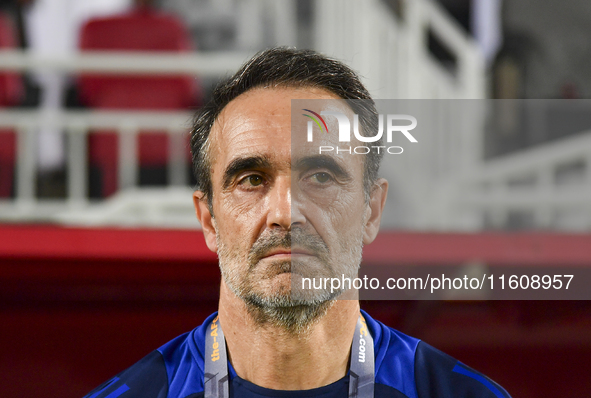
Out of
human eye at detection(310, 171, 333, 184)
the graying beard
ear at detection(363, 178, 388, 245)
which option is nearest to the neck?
the graying beard

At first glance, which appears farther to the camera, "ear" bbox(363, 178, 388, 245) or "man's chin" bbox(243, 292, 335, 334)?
"ear" bbox(363, 178, 388, 245)

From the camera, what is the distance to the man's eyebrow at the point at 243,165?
3.58ft

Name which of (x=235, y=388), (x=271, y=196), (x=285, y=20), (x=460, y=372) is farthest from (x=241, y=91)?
(x=285, y=20)

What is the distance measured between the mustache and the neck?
141mm

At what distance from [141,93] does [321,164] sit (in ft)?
6.42

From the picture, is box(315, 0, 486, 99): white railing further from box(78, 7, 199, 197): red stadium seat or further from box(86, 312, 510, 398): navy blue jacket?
box(86, 312, 510, 398): navy blue jacket

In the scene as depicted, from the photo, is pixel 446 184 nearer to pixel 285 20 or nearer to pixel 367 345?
pixel 367 345

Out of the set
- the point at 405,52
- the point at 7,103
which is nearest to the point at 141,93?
the point at 7,103

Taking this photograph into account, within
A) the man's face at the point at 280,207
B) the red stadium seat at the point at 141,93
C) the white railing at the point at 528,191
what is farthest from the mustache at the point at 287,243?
the red stadium seat at the point at 141,93

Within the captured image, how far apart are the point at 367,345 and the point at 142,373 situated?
1.59 feet

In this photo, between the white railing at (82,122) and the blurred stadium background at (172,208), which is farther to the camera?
the white railing at (82,122)

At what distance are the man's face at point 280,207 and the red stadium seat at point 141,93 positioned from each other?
5.70ft

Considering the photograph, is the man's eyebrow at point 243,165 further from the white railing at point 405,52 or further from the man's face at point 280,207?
the white railing at point 405,52

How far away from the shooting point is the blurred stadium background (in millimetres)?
1696
